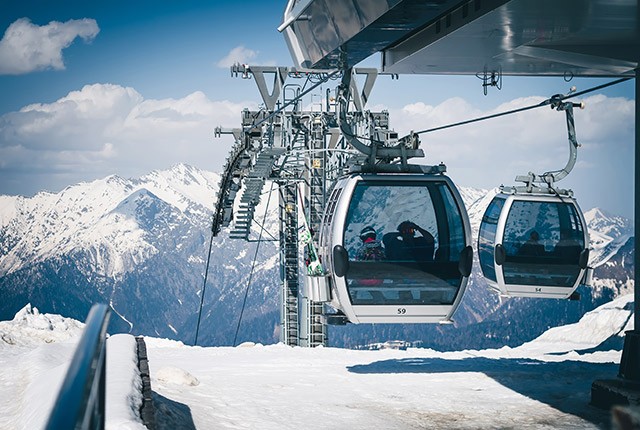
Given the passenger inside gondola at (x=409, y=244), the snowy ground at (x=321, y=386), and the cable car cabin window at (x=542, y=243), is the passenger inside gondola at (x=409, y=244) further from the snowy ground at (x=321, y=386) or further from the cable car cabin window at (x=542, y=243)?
the cable car cabin window at (x=542, y=243)

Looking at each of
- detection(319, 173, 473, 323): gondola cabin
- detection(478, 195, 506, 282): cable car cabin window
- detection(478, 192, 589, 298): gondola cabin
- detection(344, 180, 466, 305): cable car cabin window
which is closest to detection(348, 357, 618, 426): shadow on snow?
detection(478, 192, 589, 298): gondola cabin

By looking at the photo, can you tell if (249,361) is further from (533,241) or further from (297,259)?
(297,259)

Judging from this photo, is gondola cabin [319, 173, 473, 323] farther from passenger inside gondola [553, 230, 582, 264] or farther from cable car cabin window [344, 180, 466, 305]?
passenger inside gondola [553, 230, 582, 264]

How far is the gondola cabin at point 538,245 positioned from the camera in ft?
41.1

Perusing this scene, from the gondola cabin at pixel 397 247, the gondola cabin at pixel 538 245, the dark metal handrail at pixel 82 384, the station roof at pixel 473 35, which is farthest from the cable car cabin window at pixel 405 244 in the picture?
the dark metal handrail at pixel 82 384

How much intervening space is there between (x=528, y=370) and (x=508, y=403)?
2854 mm

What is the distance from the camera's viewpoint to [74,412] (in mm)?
1766

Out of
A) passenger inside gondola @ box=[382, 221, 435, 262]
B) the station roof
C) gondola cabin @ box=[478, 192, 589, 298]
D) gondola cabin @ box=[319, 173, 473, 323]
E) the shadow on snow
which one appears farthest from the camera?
gondola cabin @ box=[478, 192, 589, 298]

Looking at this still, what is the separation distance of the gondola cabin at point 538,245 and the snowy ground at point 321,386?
1220mm

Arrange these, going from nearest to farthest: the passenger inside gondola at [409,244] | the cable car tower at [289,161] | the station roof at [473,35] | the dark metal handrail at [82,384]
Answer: the dark metal handrail at [82,384]
the station roof at [473,35]
the passenger inside gondola at [409,244]
the cable car tower at [289,161]

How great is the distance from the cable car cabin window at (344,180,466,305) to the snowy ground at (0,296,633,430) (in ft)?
4.06

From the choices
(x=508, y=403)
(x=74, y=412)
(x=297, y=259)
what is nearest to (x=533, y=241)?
(x=508, y=403)

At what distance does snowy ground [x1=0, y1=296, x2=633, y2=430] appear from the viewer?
26.0ft

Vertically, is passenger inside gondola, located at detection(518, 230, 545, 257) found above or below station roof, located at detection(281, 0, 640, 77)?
below
